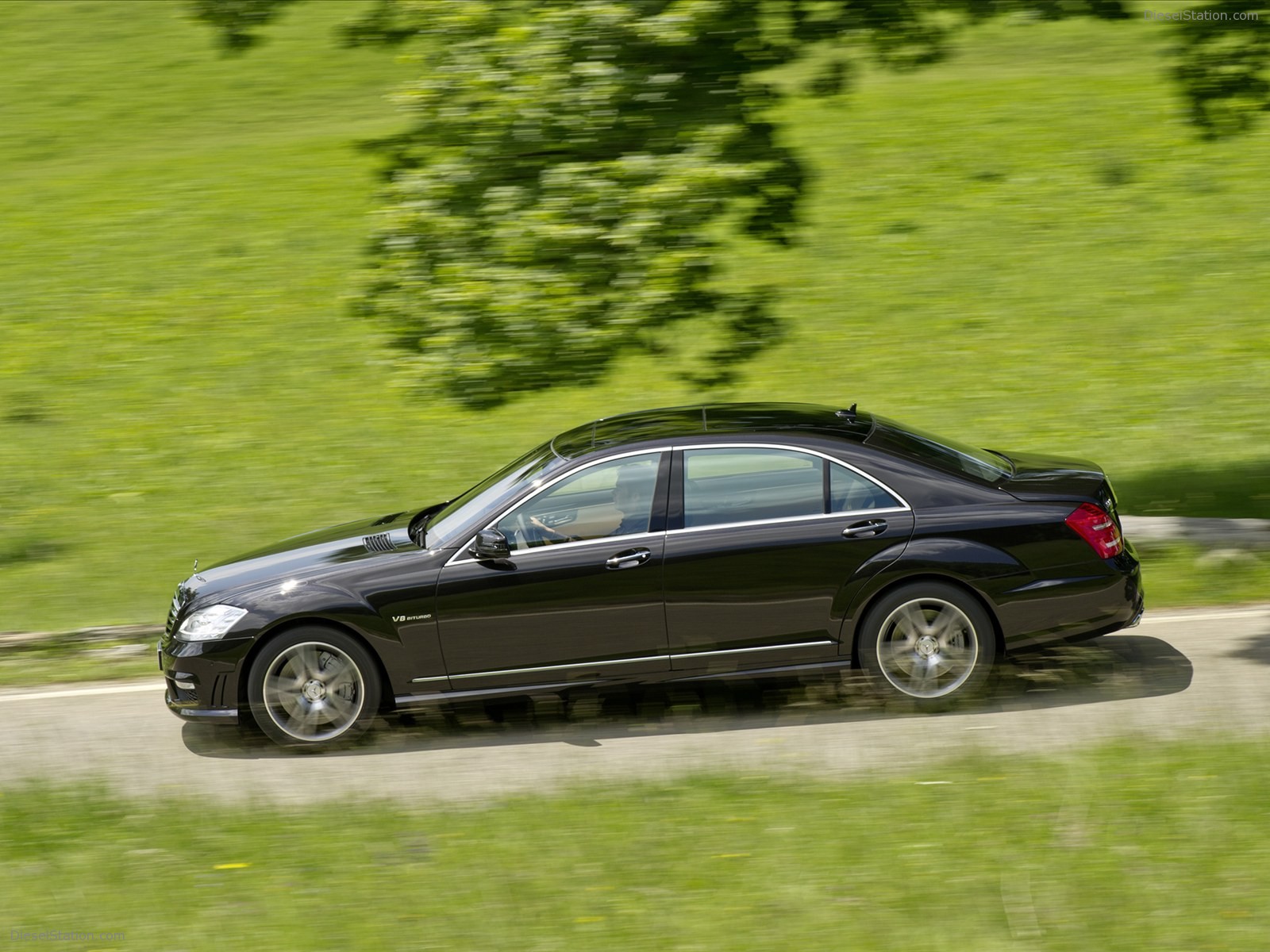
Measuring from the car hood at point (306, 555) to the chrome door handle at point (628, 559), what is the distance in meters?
1.11

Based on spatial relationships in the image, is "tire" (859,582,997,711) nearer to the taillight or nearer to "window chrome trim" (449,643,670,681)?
the taillight

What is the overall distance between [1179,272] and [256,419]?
11.4 meters

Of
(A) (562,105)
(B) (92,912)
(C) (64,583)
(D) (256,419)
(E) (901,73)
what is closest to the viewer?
(B) (92,912)

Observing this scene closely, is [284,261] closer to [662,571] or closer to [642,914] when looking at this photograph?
[662,571]

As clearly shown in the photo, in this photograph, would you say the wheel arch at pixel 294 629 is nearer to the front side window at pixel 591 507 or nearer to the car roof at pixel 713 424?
the front side window at pixel 591 507

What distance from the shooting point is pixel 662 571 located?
278 inches

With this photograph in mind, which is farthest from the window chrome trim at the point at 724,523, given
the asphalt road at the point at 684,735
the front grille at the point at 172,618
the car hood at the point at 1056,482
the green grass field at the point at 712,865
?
the front grille at the point at 172,618

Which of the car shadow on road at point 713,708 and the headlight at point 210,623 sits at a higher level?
the headlight at point 210,623

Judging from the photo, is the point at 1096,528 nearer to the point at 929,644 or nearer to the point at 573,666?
the point at 929,644

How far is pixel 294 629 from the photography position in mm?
7160

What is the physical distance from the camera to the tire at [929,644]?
23.3 ft

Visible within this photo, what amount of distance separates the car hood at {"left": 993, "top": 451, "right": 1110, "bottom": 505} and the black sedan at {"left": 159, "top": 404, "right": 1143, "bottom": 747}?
27 mm

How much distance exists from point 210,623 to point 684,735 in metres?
2.48

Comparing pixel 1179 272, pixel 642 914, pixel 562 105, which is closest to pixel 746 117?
pixel 562 105
